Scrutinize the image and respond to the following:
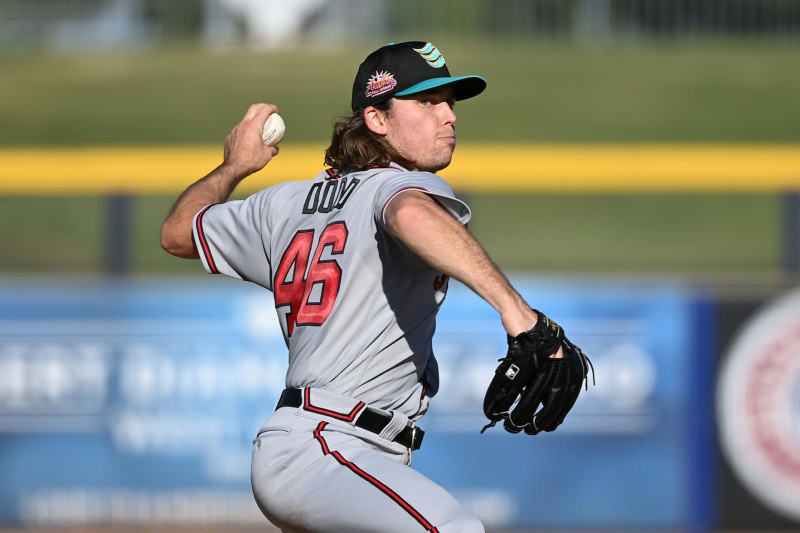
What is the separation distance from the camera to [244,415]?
22.1 feet

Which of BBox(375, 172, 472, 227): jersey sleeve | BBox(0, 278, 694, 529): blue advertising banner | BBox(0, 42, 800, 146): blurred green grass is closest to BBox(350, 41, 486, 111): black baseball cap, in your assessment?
BBox(375, 172, 472, 227): jersey sleeve

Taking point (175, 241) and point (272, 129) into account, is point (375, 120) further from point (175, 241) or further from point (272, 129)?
point (175, 241)

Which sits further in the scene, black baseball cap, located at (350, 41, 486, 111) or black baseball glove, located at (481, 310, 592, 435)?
black baseball cap, located at (350, 41, 486, 111)

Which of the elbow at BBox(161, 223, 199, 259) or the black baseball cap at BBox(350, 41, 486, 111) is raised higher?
the black baseball cap at BBox(350, 41, 486, 111)

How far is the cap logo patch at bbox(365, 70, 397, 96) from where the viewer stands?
2.78m

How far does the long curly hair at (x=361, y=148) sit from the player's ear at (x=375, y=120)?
1 cm

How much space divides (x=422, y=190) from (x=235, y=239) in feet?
2.50

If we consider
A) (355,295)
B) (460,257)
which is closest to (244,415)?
(355,295)

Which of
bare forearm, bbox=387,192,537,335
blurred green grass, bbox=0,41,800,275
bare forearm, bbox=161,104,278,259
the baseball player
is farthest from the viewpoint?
blurred green grass, bbox=0,41,800,275

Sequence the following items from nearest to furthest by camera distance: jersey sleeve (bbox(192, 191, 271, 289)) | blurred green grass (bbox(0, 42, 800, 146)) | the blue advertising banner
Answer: jersey sleeve (bbox(192, 191, 271, 289)), the blue advertising banner, blurred green grass (bbox(0, 42, 800, 146))

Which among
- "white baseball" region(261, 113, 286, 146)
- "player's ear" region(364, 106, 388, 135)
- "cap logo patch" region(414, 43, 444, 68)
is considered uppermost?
"cap logo patch" region(414, 43, 444, 68)

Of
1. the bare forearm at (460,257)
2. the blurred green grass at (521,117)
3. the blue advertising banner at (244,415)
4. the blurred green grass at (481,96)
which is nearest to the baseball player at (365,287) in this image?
the bare forearm at (460,257)

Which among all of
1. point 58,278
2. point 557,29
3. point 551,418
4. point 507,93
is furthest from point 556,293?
point 557,29

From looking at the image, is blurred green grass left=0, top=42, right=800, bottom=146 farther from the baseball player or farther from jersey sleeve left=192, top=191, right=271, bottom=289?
the baseball player
